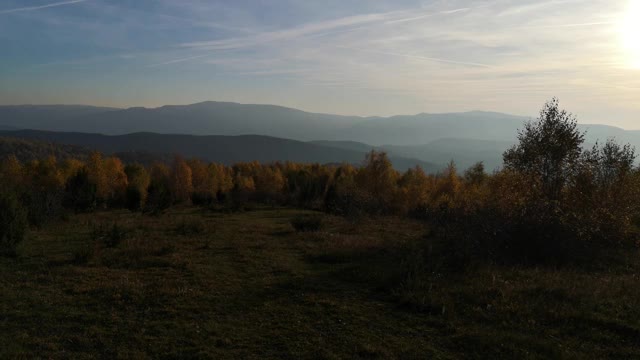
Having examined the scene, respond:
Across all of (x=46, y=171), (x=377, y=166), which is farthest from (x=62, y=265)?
(x=46, y=171)

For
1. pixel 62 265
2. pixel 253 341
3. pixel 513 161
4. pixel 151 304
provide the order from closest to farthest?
pixel 253 341, pixel 151 304, pixel 62 265, pixel 513 161

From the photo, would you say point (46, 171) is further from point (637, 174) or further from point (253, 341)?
point (637, 174)

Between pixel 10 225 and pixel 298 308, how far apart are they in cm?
1446

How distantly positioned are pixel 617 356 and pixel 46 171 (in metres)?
75.1

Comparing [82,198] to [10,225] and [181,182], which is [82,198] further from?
[10,225]

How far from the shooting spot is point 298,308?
39.7ft

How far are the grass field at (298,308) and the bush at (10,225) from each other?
1.02 meters

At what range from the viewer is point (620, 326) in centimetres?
1076

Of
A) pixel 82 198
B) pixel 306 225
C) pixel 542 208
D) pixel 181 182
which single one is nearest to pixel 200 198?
pixel 181 182

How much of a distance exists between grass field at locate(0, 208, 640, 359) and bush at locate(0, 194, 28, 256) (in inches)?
40.3

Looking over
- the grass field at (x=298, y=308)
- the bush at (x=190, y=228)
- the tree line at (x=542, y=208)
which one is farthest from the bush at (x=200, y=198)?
the grass field at (x=298, y=308)

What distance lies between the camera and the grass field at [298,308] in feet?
30.6

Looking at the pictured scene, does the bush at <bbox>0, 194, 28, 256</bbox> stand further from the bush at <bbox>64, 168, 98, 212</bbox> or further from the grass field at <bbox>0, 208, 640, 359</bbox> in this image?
the bush at <bbox>64, 168, 98, 212</bbox>

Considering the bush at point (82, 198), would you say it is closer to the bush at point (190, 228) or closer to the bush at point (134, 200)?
the bush at point (134, 200)
